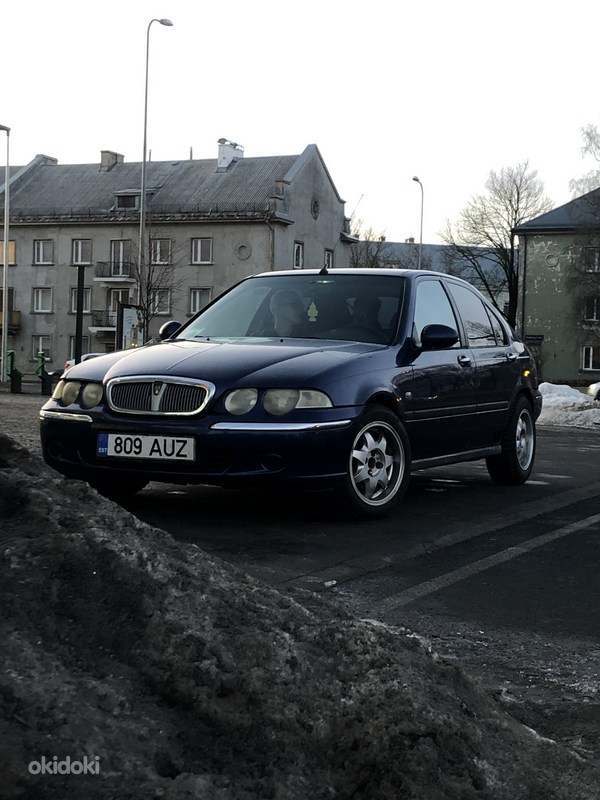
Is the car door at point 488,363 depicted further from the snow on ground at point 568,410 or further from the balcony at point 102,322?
the balcony at point 102,322

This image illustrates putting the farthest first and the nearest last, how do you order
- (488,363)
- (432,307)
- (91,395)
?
(488,363) → (432,307) → (91,395)

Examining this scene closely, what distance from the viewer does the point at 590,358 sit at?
6906 centimetres

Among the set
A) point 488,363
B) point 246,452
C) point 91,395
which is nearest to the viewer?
point 246,452

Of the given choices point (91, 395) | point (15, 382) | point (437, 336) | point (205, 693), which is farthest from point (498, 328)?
point (15, 382)

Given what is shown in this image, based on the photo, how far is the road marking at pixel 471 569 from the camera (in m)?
4.87

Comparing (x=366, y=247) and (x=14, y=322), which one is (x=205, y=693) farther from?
(x=366, y=247)

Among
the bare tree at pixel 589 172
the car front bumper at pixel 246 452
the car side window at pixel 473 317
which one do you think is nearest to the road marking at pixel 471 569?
the car front bumper at pixel 246 452

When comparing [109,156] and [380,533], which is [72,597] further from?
[109,156]

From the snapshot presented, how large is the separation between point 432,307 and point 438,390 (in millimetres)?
Answer: 732

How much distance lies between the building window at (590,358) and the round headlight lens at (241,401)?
2506 inches

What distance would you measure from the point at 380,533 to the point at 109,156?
2665 inches

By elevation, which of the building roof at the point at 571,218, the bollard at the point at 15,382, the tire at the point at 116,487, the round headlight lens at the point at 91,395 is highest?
the building roof at the point at 571,218

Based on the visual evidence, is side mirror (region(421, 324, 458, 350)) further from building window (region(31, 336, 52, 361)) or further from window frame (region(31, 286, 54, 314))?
building window (region(31, 336, 52, 361))

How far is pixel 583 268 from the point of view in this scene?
200ft
